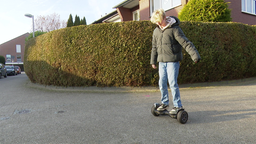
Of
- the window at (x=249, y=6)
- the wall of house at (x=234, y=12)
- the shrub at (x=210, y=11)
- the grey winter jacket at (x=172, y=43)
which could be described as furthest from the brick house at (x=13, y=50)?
the grey winter jacket at (x=172, y=43)

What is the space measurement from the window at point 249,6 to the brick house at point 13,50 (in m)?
53.4

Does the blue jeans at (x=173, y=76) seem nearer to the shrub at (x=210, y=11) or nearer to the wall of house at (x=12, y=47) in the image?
the shrub at (x=210, y=11)

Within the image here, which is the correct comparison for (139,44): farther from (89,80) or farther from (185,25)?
(89,80)

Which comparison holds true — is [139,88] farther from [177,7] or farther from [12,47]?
[12,47]

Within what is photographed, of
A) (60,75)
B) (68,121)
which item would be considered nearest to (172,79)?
(68,121)

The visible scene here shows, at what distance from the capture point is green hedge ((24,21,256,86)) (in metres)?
6.76

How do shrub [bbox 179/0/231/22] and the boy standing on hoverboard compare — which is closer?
the boy standing on hoverboard

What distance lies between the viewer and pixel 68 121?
366 centimetres

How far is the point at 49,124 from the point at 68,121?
341mm

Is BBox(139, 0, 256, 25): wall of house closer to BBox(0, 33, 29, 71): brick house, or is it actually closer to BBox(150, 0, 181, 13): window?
BBox(150, 0, 181, 13): window

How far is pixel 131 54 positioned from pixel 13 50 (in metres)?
56.0

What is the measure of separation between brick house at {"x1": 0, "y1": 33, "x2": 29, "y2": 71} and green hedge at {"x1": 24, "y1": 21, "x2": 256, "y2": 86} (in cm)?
5189

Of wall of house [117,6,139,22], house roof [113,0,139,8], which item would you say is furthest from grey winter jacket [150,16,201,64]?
wall of house [117,6,139,22]

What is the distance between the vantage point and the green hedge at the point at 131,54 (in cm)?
676
